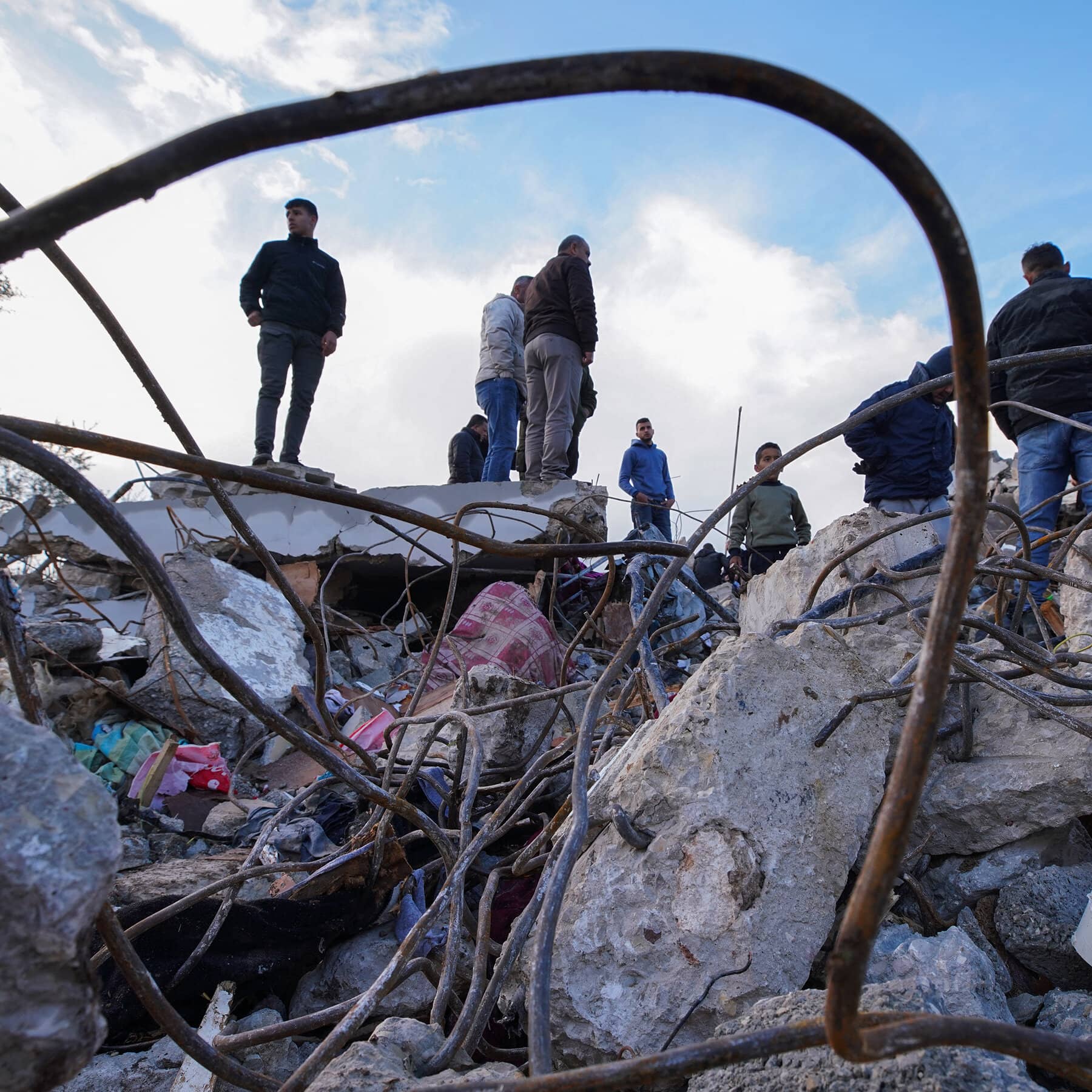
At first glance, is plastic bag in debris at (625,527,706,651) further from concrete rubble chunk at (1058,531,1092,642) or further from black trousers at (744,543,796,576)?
concrete rubble chunk at (1058,531,1092,642)

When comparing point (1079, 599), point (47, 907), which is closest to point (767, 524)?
point (1079, 599)

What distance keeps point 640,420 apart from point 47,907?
5.44m

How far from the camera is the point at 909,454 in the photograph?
3447 millimetres

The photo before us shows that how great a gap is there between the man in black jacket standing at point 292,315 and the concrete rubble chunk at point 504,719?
11.1 ft

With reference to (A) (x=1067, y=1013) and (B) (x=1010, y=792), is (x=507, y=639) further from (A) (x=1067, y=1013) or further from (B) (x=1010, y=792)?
(A) (x=1067, y=1013)

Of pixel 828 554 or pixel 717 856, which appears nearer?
pixel 717 856

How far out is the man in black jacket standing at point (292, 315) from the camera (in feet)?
15.4

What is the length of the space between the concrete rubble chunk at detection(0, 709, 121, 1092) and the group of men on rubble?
118 inches

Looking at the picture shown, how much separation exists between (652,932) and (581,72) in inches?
39.7

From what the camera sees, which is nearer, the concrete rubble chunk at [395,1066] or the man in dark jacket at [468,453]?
the concrete rubble chunk at [395,1066]

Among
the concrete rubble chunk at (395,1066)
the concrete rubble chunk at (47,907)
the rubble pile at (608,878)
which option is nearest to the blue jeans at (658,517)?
the rubble pile at (608,878)

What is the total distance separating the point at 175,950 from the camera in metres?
1.15

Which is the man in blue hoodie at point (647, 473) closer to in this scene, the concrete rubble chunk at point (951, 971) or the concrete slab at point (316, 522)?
the concrete slab at point (316, 522)

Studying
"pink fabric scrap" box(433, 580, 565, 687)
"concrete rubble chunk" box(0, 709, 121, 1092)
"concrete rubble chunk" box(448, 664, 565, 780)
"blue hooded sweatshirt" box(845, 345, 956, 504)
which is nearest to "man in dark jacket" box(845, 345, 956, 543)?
"blue hooded sweatshirt" box(845, 345, 956, 504)
